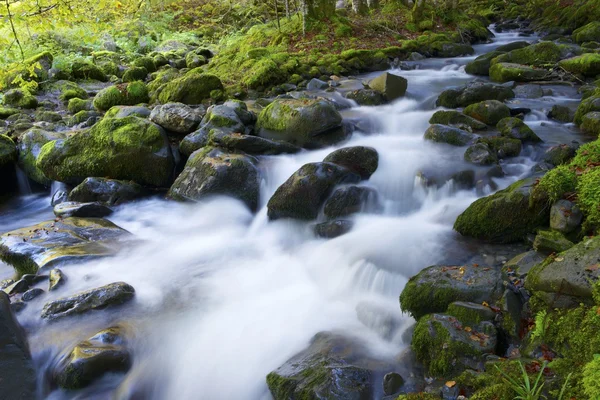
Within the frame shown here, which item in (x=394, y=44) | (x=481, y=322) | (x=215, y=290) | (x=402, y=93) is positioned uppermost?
(x=394, y=44)

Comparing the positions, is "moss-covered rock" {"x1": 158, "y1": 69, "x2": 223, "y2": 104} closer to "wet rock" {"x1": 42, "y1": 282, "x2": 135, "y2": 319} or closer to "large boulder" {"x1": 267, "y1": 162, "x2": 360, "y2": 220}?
"large boulder" {"x1": 267, "y1": 162, "x2": 360, "y2": 220}

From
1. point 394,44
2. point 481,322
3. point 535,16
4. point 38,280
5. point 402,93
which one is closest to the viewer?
point 481,322

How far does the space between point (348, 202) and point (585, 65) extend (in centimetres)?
866

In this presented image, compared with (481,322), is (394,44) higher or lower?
higher

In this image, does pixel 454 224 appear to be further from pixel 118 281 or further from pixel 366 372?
pixel 118 281

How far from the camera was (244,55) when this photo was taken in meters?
15.4

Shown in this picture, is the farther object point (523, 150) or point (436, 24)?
point (436, 24)

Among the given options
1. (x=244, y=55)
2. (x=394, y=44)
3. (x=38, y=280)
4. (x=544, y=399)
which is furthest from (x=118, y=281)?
(x=394, y=44)

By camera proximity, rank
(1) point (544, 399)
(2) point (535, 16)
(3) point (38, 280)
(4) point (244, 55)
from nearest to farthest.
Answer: (1) point (544, 399) < (3) point (38, 280) < (4) point (244, 55) < (2) point (535, 16)

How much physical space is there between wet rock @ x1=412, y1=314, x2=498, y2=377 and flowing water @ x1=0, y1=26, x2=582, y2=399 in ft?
1.70

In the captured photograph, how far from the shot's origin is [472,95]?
10297 millimetres

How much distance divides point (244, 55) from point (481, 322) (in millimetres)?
13500

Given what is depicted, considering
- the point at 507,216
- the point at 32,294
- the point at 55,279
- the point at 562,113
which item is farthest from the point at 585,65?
the point at 32,294

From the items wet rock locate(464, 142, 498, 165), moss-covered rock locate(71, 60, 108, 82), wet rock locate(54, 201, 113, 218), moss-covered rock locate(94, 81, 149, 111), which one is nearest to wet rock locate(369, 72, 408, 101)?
wet rock locate(464, 142, 498, 165)
